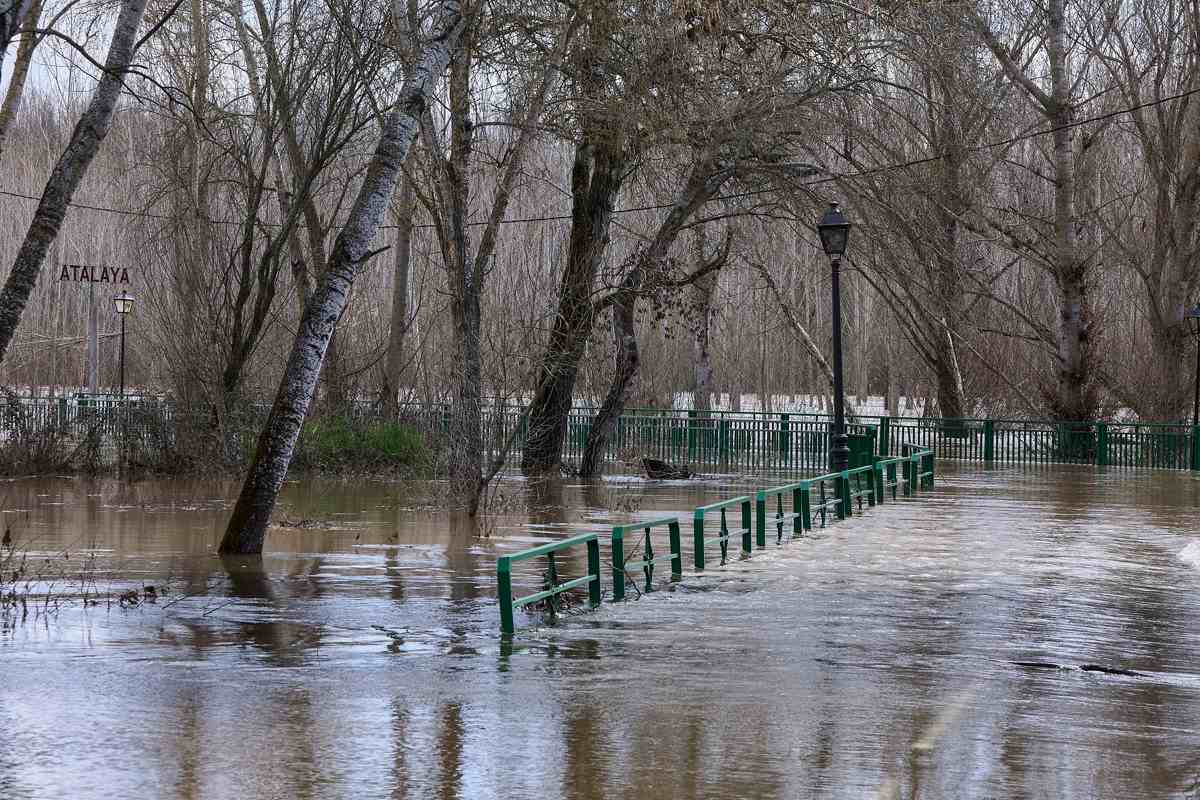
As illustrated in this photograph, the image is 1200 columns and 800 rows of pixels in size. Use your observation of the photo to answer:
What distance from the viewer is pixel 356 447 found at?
1186 inches

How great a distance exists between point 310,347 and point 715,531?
19.5 feet

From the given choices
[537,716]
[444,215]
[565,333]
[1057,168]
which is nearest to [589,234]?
[565,333]

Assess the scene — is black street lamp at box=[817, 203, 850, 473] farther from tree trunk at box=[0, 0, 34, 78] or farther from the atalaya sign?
the atalaya sign

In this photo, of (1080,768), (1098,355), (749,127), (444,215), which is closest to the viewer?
(1080,768)

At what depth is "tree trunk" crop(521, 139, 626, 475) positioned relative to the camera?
27766mm

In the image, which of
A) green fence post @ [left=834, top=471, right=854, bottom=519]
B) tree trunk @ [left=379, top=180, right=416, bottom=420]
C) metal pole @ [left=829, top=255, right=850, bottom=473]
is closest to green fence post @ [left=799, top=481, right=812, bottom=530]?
green fence post @ [left=834, top=471, right=854, bottom=519]

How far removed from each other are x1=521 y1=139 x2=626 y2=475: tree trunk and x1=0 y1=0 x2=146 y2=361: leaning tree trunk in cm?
1103

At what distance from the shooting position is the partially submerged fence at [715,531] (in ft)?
40.6

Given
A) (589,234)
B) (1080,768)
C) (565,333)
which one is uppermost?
(589,234)

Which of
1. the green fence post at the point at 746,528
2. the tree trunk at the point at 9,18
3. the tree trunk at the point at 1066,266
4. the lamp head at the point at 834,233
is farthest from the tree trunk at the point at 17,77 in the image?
the tree trunk at the point at 1066,266

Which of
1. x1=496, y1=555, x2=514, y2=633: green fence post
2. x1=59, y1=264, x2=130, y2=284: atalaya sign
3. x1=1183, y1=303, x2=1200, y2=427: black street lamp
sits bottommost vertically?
x1=496, y1=555, x2=514, y2=633: green fence post

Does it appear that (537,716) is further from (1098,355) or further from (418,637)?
(1098,355)

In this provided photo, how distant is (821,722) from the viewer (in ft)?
28.9

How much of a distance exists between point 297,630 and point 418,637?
103 cm
